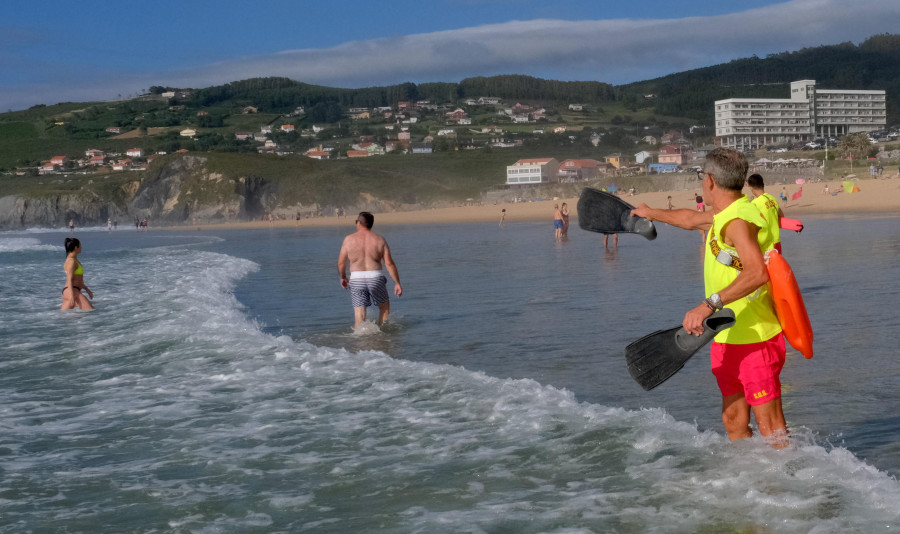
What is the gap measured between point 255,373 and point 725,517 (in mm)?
4669

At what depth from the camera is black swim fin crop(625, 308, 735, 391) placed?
4066 mm

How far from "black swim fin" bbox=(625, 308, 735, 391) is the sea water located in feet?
1.65

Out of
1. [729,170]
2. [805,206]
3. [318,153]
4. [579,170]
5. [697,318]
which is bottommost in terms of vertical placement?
[805,206]

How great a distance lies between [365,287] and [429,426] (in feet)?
15.9

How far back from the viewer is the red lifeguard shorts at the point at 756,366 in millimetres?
3949

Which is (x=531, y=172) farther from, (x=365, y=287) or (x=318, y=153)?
(x=365, y=287)

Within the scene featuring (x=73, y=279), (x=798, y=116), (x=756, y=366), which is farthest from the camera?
(x=798, y=116)

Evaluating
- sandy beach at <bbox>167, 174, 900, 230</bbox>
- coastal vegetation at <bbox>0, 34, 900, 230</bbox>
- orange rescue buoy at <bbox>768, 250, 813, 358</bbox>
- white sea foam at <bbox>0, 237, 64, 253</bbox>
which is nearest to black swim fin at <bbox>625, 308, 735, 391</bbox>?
orange rescue buoy at <bbox>768, 250, 813, 358</bbox>

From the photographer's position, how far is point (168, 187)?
334 feet

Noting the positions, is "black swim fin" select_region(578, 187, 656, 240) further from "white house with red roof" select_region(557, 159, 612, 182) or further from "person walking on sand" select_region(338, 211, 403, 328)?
"white house with red roof" select_region(557, 159, 612, 182)

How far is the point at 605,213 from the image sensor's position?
4508 mm

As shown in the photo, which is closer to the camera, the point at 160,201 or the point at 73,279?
the point at 73,279

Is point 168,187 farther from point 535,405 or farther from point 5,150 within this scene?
point 535,405

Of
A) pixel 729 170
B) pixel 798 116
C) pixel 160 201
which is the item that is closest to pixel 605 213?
pixel 729 170
